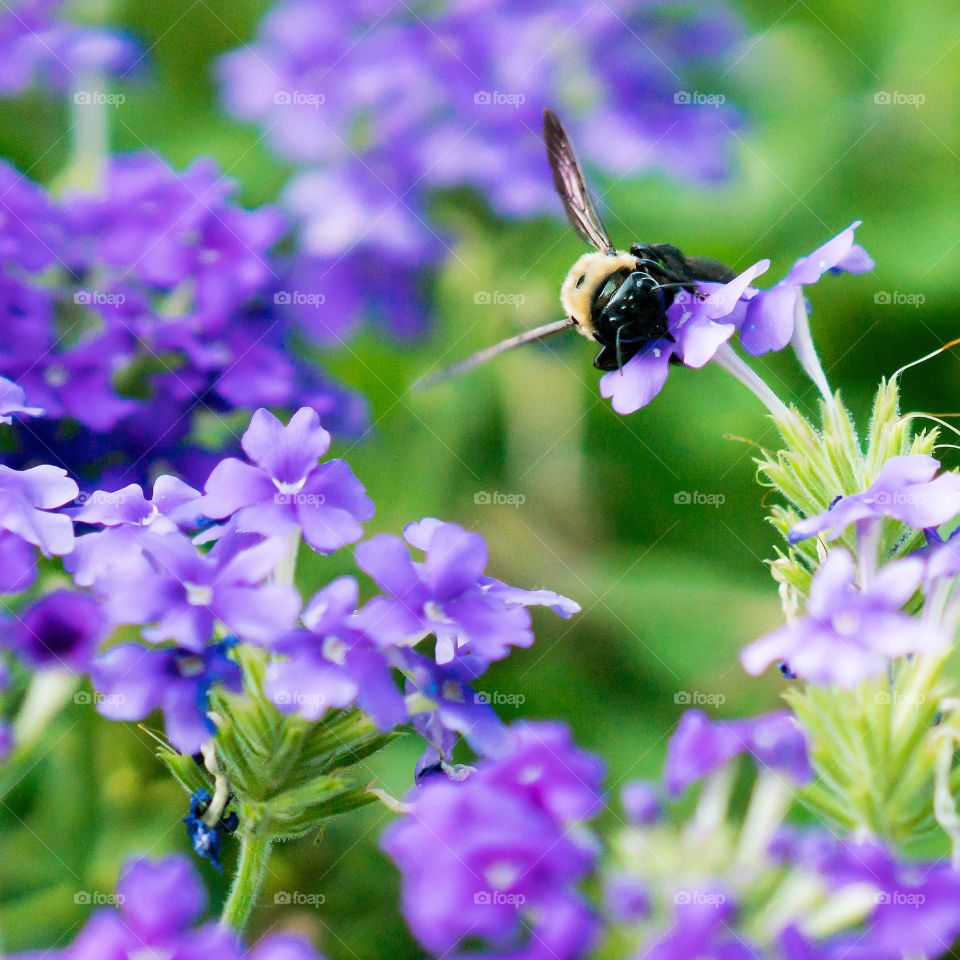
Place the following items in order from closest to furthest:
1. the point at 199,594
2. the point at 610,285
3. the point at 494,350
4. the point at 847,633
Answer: the point at 847,633 < the point at 199,594 < the point at 494,350 < the point at 610,285

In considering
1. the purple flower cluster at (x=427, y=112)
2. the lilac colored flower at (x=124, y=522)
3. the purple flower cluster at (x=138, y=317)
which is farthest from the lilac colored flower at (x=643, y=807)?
the purple flower cluster at (x=427, y=112)

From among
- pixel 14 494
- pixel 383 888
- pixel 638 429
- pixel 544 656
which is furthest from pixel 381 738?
pixel 638 429

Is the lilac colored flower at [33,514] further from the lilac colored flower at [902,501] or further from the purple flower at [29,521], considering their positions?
the lilac colored flower at [902,501]

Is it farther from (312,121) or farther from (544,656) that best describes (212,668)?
(312,121)

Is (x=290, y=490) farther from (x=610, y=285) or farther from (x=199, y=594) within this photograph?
(x=610, y=285)

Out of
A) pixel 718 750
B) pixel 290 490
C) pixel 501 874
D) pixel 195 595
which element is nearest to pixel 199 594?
pixel 195 595

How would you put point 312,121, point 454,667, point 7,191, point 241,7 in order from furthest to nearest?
point 241,7 < point 312,121 < point 7,191 < point 454,667
